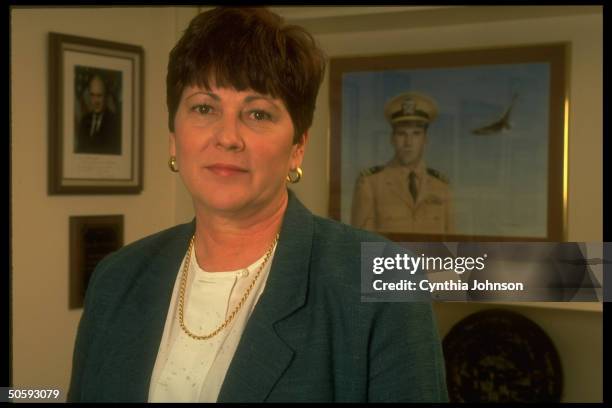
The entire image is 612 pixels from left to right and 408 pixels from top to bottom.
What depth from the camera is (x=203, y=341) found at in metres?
0.73

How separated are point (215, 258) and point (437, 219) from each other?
37cm

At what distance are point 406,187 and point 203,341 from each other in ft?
1.37

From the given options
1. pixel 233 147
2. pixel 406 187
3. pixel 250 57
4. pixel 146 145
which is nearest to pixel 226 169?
pixel 233 147

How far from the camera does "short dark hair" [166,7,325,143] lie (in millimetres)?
707

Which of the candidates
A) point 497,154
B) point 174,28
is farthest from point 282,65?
point 497,154

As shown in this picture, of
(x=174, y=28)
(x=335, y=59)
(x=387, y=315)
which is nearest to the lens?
(x=387, y=315)

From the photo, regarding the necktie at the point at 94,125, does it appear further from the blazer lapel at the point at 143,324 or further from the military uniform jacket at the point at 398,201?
the military uniform jacket at the point at 398,201

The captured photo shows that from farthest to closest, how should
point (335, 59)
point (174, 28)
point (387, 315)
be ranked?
point (335, 59)
point (174, 28)
point (387, 315)

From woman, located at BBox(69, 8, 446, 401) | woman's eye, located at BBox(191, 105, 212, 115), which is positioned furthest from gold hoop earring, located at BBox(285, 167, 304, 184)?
woman's eye, located at BBox(191, 105, 212, 115)

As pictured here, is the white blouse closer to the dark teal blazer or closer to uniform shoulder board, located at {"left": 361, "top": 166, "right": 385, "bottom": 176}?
the dark teal blazer

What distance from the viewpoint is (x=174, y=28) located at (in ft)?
2.73

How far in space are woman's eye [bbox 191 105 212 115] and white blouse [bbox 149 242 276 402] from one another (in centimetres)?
19
